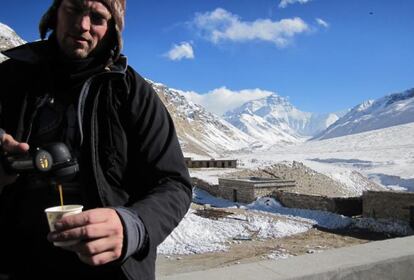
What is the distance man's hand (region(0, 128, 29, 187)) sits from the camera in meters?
1.59

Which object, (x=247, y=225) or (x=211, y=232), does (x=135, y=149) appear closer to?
(x=211, y=232)

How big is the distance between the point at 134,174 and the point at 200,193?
127ft

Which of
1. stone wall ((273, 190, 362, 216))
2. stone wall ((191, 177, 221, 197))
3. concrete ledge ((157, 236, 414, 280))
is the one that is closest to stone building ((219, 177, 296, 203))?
stone wall ((191, 177, 221, 197))

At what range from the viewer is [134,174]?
185 centimetres

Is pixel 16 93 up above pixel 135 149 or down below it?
above

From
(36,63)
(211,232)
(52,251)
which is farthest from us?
(211,232)

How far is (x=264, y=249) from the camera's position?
21766 millimetres

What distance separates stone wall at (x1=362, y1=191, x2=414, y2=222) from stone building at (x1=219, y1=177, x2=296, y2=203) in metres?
8.32

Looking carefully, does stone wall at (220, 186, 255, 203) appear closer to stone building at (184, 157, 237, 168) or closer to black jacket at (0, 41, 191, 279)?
stone building at (184, 157, 237, 168)

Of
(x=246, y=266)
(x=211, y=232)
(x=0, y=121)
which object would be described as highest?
(x=0, y=121)

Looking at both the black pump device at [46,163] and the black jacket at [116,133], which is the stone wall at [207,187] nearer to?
the black jacket at [116,133]

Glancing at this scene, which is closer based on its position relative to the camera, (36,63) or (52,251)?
(52,251)

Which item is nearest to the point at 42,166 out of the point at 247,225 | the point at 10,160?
the point at 10,160

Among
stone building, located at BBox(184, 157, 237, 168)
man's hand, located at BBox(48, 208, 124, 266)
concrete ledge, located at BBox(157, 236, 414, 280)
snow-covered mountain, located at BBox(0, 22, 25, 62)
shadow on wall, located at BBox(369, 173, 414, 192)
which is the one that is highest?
snow-covered mountain, located at BBox(0, 22, 25, 62)
